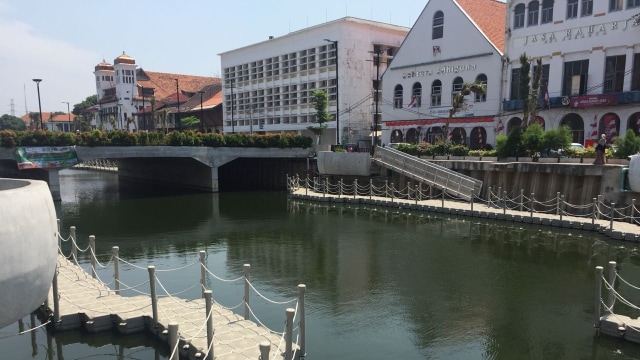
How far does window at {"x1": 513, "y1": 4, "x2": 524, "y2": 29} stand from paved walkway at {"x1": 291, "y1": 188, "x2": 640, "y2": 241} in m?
19.7

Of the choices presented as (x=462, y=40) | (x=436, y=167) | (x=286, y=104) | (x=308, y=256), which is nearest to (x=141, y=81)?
(x=286, y=104)

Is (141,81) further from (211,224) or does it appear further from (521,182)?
(521,182)

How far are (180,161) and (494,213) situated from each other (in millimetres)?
33539

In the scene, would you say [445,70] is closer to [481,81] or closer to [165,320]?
[481,81]

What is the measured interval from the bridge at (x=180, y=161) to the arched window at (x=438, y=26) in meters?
17.5

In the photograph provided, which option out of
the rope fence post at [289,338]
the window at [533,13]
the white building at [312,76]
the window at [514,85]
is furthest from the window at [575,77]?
the rope fence post at [289,338]

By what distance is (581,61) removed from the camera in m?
37.5

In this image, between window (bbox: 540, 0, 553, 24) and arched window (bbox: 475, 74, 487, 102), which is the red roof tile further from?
window (bbox: 540, 0, 553, 24)

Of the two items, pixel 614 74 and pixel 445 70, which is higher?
pixel 445 70

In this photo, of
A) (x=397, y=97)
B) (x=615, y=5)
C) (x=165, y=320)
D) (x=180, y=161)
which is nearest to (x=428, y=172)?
(x=615, y=5)

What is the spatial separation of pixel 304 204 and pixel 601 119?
969 inches

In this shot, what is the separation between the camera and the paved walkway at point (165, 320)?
1002cm

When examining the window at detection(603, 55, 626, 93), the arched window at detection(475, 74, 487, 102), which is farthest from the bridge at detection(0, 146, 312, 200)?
the window at detection(603, 55, 626, 93)

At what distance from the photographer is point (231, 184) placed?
170 feet
